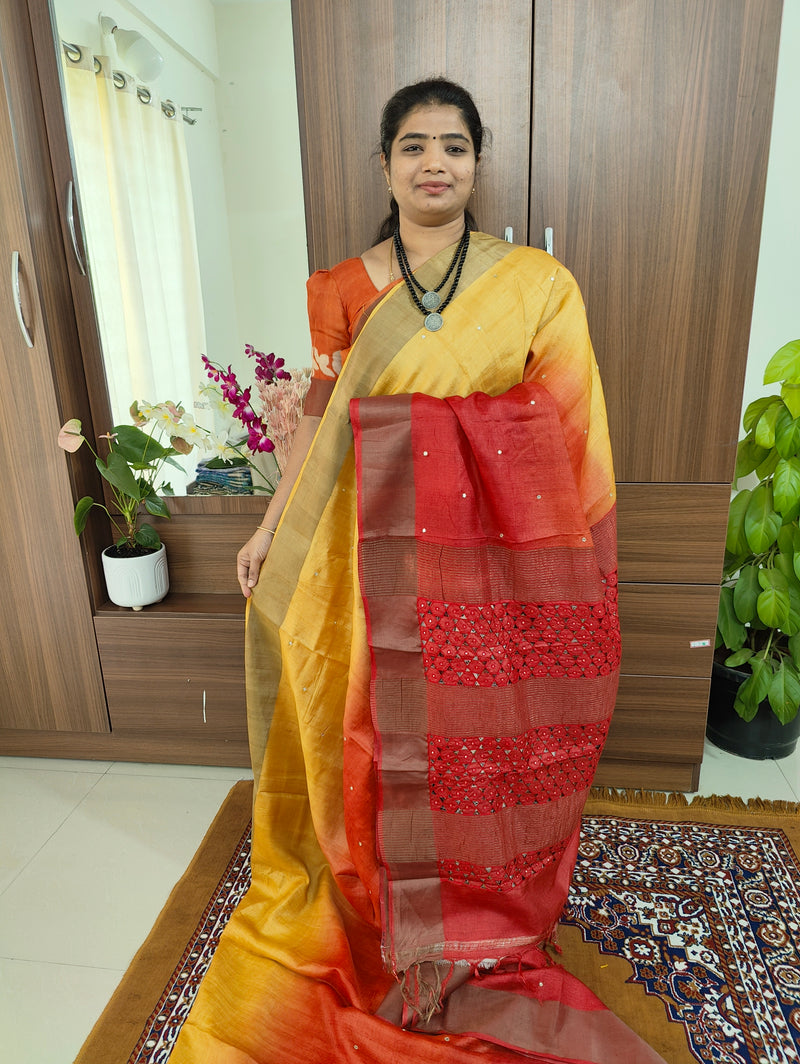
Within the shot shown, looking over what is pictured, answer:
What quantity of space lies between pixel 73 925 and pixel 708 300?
6.01 ft

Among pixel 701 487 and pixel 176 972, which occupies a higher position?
pixel 701 487

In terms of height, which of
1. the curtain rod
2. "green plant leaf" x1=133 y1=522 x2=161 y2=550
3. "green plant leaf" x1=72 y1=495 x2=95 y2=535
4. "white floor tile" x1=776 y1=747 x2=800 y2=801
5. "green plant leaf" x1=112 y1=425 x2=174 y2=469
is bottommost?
"white floor tile" x1=776 y1=747 x2=800 y2=801

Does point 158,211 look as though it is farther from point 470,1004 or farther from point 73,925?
point 470,1004

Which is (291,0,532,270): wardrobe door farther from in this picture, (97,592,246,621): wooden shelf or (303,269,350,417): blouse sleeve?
(97,592,246,621): wooden shelf

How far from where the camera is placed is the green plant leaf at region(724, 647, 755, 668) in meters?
1.96

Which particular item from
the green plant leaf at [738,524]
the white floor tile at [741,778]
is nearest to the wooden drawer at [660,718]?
the white floor tile at [741,778]

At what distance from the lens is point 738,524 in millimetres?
1893

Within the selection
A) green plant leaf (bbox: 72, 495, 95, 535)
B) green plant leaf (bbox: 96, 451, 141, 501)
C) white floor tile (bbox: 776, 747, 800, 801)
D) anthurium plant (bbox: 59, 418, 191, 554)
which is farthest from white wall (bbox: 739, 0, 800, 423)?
green plant leaf (bbox: 72, 495, 95, 535)

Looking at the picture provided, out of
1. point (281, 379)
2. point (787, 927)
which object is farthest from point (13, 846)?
point (787, 927)

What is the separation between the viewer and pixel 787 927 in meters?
1.50

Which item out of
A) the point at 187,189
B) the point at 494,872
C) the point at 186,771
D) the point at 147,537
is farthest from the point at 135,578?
the point at 494,872

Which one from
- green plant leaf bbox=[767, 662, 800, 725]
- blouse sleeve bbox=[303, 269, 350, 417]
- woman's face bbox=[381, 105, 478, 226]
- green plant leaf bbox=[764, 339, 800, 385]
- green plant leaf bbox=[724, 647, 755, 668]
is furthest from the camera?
green plant leaf bbox=[724, 647, 755, 668]

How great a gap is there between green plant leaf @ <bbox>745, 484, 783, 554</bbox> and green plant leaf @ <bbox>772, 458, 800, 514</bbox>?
0.06m

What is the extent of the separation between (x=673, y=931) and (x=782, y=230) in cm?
172
